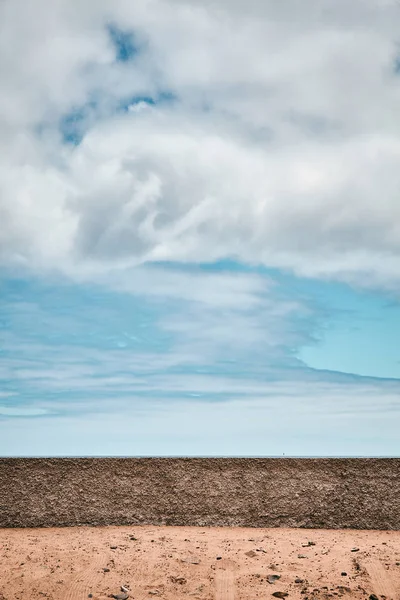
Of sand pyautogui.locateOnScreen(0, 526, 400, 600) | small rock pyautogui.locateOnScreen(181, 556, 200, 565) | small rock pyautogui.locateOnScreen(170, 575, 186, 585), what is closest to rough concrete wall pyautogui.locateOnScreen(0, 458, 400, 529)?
sand pyautogui.locateOnScreen(0, 526, 400, 600)

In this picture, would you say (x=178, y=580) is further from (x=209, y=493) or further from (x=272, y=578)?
(x=209, y=493)

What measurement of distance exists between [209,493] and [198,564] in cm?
105

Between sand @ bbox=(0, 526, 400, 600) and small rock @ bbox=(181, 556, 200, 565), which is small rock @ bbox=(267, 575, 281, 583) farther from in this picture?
small rock @ bbox=(181, 556, 200, 565)

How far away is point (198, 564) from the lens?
5.88 m

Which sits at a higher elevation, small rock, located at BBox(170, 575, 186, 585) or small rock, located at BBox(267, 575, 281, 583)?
small rock, located at BBox(267, 575, 281, 583)

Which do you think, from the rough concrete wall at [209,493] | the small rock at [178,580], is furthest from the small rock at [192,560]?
the rough concrete wall at [209,493]

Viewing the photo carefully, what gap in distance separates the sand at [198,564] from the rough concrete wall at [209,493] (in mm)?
197

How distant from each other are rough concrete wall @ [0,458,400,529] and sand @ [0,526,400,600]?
7.8 inches

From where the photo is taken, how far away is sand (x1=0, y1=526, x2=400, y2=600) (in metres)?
5.52

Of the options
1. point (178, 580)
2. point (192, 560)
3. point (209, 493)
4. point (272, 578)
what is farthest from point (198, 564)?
point (209, 493)

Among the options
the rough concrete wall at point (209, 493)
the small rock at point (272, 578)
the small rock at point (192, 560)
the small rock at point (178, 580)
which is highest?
the rough concrete wall at point (209, 493)

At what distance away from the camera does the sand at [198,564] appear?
5.52 m

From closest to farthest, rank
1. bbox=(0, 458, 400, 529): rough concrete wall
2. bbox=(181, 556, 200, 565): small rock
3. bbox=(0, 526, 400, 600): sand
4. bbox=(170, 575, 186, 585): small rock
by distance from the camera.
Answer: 1. bbox=(0, 526, 400, 600): sand
2. bbox=(170, 575, 186, 585): small rock
3. bbox=(181, 556, 200, 565): small rock
4. bbox=(0, 458, 400, 529): rough concrete wall

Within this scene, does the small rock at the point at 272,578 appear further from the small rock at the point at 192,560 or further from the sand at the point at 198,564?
the small rock at the point at 192,560
